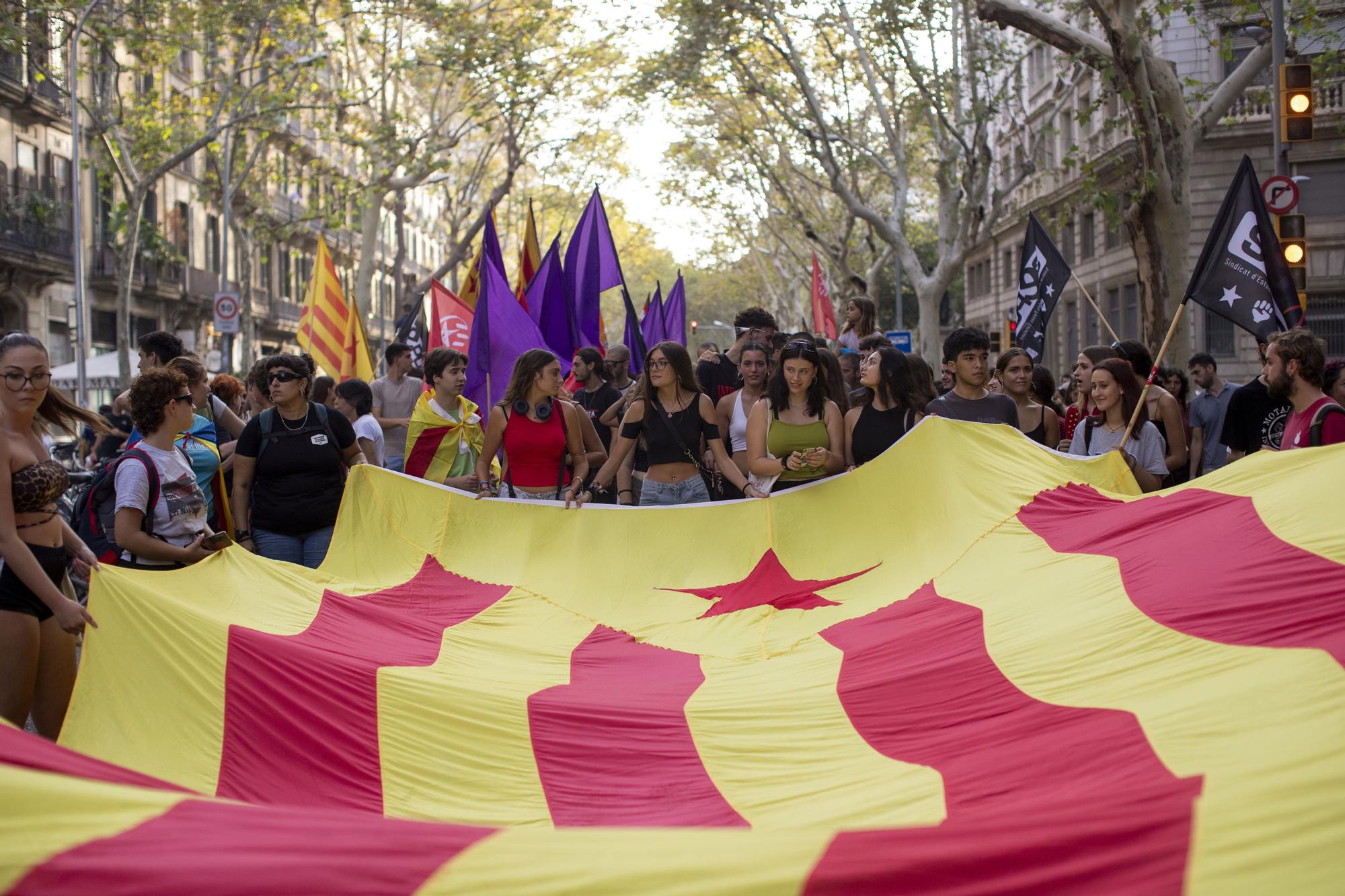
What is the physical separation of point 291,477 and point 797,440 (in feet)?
8.89

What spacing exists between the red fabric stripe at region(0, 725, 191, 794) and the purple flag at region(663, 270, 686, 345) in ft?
48.4

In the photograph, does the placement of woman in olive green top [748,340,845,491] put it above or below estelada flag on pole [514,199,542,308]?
below

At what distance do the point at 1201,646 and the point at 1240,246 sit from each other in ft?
16.1

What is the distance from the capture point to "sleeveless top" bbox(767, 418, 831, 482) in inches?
291

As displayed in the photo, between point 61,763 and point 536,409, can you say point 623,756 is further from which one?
point 536,409

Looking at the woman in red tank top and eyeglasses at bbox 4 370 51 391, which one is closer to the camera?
eyeglasses at bbox 4 370 51 391

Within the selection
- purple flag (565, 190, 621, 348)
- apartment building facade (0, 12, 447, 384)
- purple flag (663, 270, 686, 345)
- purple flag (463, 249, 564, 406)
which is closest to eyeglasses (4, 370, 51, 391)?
purple flag (463, 249, 564, 406)

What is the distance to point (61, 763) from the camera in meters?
3.02

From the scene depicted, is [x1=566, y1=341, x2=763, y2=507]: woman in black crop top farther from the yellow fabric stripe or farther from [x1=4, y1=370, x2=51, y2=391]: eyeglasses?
[x1=4, y1=370, x2=51, y2=391]: eyeglasses

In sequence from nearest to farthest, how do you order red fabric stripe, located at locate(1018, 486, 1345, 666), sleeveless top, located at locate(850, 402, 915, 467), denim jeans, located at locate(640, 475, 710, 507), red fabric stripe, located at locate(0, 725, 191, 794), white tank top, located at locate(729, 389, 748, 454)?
red fabric stripe, located at locate(0, 725, 191, 794) → red fabric stripe, located at locate(1018, 486, 1345, 666) → sleeveless top, located at locate(850, 402, 915, 467) → denim jeans, located at locate(640, 475, 710, 507) → white tank top, located at locate(729, 389, 748, 454)

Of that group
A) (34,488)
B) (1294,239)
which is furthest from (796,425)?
(1294,239)

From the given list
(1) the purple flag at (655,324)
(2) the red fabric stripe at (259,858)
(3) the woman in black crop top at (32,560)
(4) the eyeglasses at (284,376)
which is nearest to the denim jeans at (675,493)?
(4) the eyeglasses at (284,376)

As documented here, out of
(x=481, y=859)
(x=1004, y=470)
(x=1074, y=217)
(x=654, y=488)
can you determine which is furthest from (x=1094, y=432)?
(x=1074, y=217)

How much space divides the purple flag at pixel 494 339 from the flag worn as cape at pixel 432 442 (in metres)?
0.69
